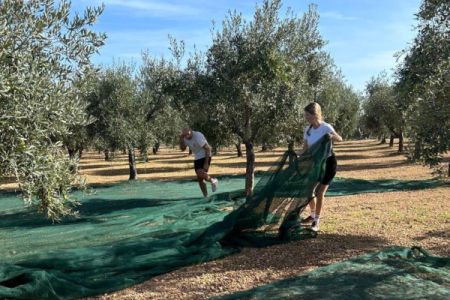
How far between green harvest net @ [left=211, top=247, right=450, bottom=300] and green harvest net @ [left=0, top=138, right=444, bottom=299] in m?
1.83

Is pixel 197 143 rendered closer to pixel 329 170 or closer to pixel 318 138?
pixel 318 138

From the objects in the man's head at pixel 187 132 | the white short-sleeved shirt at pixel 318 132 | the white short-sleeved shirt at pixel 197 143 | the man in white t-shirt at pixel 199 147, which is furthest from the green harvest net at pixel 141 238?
the man's head at pixel 187 132

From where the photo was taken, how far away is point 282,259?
18.8 feet

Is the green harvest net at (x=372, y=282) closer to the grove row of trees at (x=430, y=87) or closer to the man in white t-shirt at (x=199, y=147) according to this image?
the grove row of trees at (x=430, y=87)

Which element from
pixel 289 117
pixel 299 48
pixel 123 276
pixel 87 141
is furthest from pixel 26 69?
pixel 87 141

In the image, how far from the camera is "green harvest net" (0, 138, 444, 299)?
16.3 ft

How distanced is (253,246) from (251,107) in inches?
215

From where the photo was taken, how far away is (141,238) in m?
6.89

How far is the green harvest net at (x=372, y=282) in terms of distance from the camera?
3.89 m

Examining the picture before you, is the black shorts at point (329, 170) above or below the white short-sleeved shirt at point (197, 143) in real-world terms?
below

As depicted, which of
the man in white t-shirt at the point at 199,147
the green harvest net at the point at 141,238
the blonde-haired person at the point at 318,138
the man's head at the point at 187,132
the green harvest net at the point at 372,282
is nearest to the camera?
the green harvest net at the point at 372,282

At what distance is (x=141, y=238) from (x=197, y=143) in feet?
12.1

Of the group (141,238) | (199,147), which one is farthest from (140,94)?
(141,238)

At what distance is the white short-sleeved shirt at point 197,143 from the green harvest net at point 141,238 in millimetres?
1346
